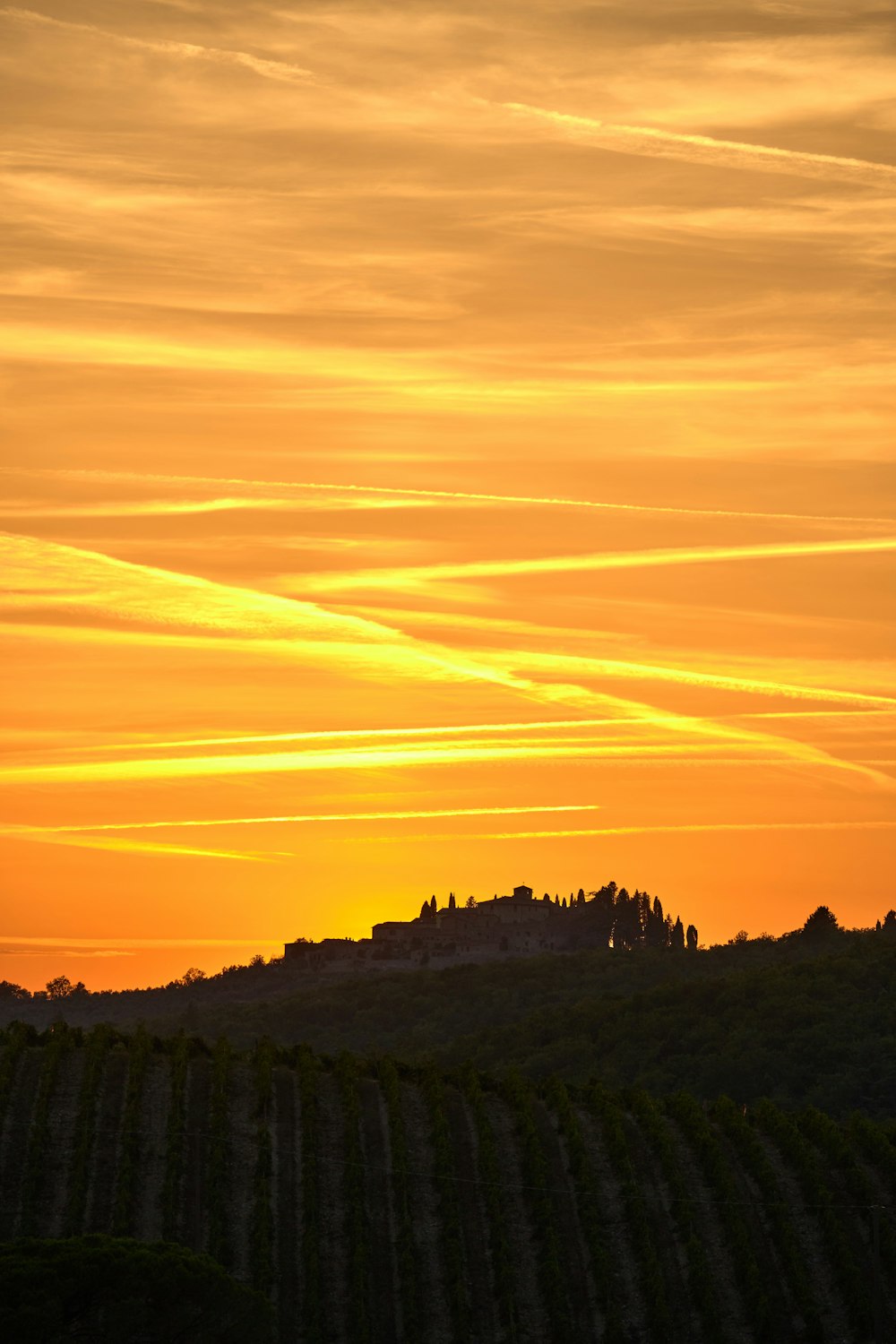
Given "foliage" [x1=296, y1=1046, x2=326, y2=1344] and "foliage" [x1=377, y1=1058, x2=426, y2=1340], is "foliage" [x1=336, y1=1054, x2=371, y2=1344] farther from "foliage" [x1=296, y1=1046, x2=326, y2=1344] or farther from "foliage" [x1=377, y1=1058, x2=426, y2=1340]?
"foliage" [x1=377, y1=1058, x2=426, y2=1340]

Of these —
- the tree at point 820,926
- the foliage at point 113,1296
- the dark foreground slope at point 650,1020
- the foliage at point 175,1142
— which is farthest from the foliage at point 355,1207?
the tree at point 820,926

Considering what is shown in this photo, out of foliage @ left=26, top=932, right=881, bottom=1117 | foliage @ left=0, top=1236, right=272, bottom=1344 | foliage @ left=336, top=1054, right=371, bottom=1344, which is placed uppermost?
foliage @ left=26, top=932, right=881, bottom=1117

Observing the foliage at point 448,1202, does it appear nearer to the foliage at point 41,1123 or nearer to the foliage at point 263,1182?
the foliage at point 263,1182

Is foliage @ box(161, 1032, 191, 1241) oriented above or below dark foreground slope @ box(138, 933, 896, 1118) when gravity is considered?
below

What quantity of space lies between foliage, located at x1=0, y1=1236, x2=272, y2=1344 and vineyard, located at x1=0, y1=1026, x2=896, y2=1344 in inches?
643

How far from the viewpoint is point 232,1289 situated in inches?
1662

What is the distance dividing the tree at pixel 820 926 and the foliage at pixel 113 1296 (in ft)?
446

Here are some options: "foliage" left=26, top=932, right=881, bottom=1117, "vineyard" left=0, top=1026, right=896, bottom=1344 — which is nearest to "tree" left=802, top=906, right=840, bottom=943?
"foliage" left=26, top=932, right=881, bottom=1117

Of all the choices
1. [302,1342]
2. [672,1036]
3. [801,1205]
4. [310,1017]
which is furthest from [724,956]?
[302,1342]

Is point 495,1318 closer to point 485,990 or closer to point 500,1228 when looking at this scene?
point 500,1228

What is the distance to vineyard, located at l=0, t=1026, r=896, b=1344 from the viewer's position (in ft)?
195

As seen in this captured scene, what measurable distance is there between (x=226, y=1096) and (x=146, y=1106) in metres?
2.91

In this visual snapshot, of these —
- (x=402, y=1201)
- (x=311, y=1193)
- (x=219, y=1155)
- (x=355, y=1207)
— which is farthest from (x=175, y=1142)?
(x=402, y=1201)

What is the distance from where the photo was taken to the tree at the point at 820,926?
17488 cm
